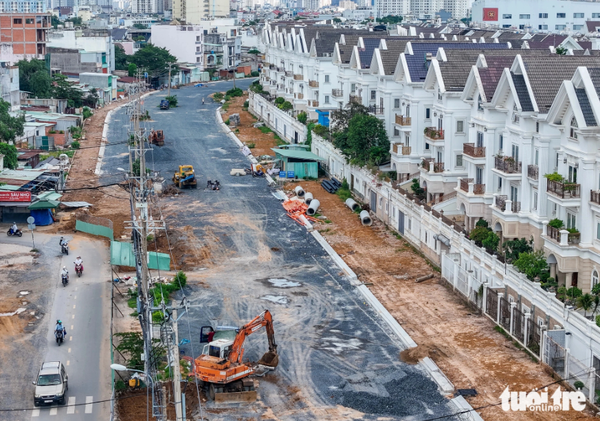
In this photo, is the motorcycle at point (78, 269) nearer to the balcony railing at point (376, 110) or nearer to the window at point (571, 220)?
the window at point (571, 220)

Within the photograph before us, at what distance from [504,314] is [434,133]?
18080mm

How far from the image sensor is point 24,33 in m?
132

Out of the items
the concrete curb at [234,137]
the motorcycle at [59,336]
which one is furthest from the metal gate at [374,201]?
the motorcycle at [59,336]

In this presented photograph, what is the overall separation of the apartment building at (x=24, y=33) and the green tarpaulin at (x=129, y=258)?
8303 centimetres

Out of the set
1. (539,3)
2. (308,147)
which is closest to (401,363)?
(308,147)

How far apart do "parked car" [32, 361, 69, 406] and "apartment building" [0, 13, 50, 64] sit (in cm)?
9992

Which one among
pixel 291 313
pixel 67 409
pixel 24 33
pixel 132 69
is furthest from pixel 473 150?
pixel 132 69

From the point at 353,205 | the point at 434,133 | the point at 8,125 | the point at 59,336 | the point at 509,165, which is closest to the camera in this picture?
the point at 59,336

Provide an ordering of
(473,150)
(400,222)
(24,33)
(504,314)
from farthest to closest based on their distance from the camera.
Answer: (24,33) < (400,222) < (473,150) < (504,314)

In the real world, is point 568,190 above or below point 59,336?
above

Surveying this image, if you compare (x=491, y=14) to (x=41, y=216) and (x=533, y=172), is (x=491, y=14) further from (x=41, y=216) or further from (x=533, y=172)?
(x=533, y=172)

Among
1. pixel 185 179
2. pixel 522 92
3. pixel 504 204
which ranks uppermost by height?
pixel 522 92

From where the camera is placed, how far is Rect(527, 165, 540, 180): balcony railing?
45.6m

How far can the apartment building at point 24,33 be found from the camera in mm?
130000
